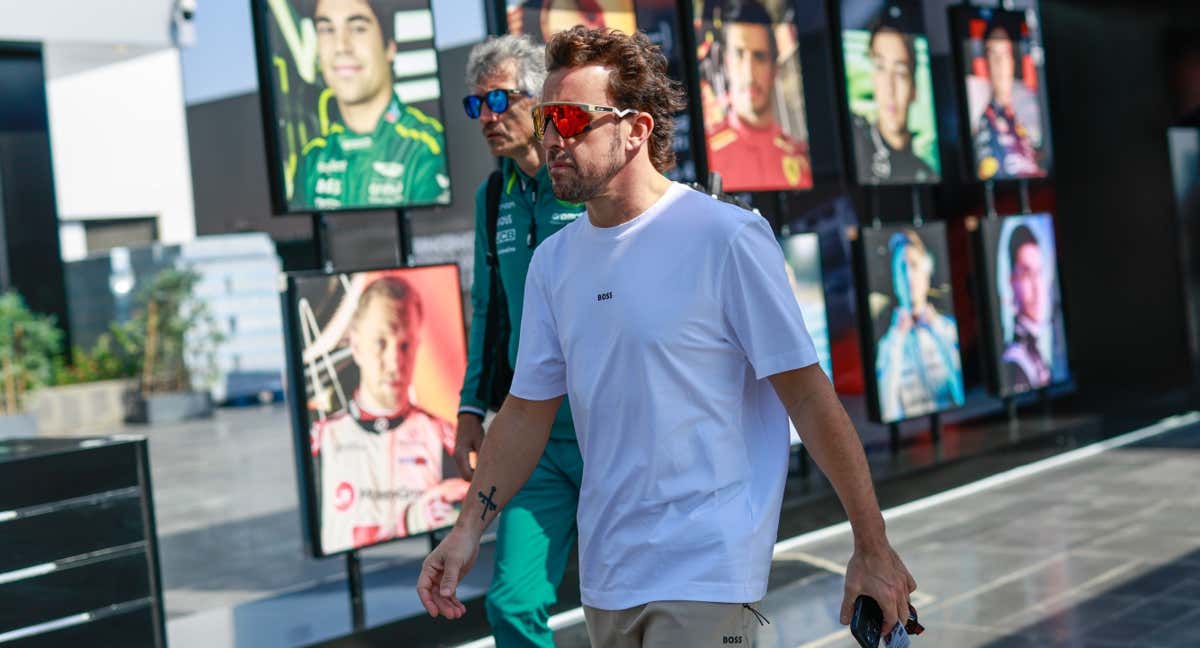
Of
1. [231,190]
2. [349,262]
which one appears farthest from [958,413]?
[231,190]

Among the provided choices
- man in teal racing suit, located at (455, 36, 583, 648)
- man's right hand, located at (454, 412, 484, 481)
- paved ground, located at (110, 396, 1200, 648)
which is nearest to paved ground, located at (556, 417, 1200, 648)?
paved ground, located at (110, 396, 1200, 648)

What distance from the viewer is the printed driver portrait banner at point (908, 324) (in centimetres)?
714

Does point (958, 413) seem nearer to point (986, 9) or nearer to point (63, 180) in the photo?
point (986, 9)

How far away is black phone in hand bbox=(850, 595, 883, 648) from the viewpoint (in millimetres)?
1872

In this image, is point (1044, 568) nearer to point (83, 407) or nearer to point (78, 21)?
point (78, 21)

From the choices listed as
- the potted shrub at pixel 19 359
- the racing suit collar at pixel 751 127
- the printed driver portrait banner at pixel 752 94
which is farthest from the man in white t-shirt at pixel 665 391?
the potted shrub at pixel 19 359

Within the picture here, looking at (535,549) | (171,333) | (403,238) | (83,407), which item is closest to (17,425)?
(83,407)

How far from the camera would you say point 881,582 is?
193 centimetres

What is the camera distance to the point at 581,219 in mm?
2295

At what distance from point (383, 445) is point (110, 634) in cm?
117

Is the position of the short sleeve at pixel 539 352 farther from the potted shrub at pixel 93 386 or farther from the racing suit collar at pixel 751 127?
the potted shrub at pixel 93 386

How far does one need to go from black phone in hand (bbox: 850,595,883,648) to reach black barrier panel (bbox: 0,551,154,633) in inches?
115

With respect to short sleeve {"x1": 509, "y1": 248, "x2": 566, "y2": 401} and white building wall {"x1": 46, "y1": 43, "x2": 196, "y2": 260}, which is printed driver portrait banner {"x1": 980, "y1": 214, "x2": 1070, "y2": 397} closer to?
short sleeve {"x1": 509, "y1": 248, "x2": 566, "y2": 401}

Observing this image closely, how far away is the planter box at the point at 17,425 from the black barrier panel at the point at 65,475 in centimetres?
985
